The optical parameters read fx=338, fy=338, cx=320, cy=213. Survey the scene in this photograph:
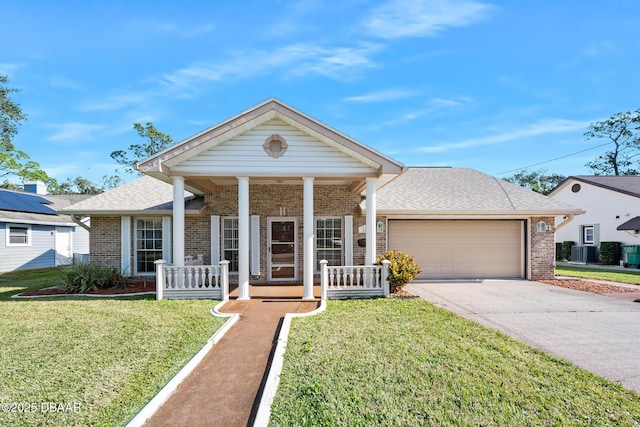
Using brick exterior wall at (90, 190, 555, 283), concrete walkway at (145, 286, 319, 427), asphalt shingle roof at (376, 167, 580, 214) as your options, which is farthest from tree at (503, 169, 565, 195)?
concrete walkway at (145, 286, 319, 427)

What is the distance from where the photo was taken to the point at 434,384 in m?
4.08

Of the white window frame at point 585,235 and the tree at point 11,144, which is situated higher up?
the tree at point 11,144

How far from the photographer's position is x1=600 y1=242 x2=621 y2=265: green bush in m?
19.3

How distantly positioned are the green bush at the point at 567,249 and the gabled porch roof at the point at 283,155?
65.6ft

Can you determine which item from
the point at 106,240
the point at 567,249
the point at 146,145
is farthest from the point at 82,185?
the point at 567,249

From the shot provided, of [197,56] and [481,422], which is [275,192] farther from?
[481,422]

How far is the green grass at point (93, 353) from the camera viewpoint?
3.73 meters

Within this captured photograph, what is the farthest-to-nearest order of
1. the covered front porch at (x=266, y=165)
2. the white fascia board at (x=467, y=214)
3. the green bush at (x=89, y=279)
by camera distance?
1. the white fascia board at (x=467, y=214)
2. the green bush at (x=89, y=279)
3. the covered front porch at (x=266, y=165)

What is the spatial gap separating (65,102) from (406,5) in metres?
21.8

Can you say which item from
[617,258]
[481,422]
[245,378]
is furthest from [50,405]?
[617,258]

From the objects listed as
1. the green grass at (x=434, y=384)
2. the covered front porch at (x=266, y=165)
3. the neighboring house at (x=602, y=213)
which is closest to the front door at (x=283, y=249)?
the covered front porch at (x=266, y=165)

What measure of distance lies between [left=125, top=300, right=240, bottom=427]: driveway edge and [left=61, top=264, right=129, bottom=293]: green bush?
6.34 meters

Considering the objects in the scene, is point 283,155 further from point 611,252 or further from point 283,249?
point 611,252

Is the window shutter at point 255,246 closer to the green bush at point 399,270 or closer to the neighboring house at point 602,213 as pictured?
the green bush at point 399,270
